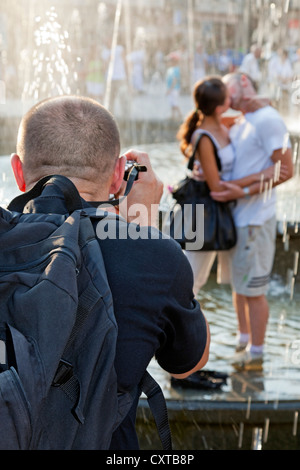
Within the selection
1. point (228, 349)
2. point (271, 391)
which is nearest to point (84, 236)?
point (271, 391)

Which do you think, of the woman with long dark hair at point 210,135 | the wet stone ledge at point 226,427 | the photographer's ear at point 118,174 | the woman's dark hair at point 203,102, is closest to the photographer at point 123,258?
the photographer's ear at point 118,174

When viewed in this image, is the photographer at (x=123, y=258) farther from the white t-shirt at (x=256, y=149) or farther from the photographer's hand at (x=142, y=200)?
the white t-shirt at (x=256, y=149)

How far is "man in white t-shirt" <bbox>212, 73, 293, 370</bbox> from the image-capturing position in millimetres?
3910

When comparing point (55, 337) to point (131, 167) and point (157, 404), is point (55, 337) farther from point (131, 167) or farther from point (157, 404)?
point (131, 167)

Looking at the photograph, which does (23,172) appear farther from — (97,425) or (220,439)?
(220,439)

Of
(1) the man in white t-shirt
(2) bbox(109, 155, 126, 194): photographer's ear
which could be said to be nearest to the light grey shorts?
(1) the man in white t-shirt

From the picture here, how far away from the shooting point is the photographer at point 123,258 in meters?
1.52

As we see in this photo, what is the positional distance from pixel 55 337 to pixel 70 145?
52 cm

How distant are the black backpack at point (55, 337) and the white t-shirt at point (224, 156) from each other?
8.28 ft

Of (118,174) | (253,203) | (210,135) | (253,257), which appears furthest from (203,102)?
(118,174)

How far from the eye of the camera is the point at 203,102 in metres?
3.97

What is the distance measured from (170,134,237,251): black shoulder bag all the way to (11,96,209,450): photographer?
2.11 metres

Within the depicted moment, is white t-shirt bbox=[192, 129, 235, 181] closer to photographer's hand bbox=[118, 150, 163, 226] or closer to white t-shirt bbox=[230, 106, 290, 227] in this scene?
white t-shirt bbox=[230, 106, 290, 227]

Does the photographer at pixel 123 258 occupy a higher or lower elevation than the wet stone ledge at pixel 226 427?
higher
